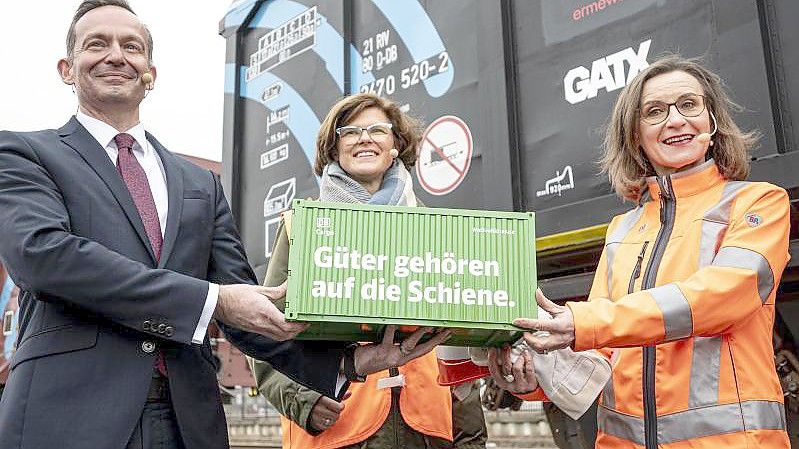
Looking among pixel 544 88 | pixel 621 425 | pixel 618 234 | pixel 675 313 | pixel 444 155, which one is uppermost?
pixel 544 88

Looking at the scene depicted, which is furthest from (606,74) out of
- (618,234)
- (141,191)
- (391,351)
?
(141,191)

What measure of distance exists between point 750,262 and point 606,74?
83 centimetres

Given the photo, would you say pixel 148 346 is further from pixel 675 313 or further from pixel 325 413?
pixel 675 313

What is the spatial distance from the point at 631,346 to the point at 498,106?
1117mm

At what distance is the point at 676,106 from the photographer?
5.83 feet

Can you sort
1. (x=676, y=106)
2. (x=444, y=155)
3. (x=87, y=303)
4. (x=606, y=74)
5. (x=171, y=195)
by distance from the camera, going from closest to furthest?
(x=87, y=303), (x=171, y=195), (x=676, y=106), (x=606, y=74), (x=444, y=155)

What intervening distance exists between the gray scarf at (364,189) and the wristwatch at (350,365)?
441mm

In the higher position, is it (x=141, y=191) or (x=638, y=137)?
(x=638, y=137)

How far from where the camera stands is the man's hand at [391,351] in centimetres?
161

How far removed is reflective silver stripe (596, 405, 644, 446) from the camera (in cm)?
160

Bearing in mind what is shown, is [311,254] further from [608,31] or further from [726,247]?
[608,31]

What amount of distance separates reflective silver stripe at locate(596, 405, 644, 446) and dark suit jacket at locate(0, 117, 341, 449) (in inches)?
32.5

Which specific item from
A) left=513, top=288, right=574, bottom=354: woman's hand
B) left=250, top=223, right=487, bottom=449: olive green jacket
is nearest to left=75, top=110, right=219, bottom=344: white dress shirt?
left=250, top=223, right=487, bottom=449: olive green jacket

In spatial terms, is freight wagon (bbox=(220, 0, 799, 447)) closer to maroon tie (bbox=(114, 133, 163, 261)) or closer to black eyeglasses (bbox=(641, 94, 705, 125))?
black eyeglasses (bbox=(641, 94, 705, 125))
